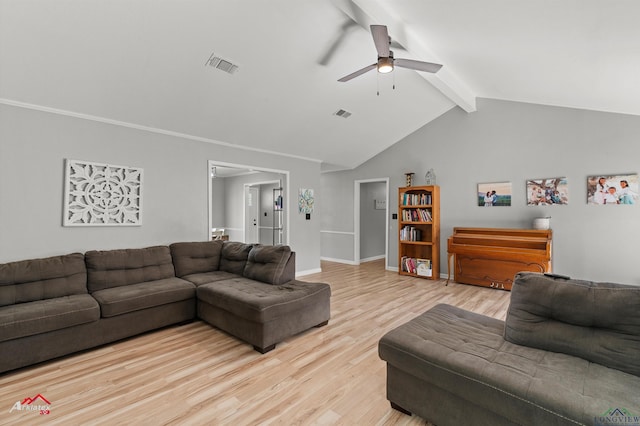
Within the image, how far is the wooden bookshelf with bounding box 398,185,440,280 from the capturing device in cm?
564

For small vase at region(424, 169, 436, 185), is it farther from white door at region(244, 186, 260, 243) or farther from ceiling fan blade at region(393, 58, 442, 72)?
white door at region(244, 186, 260, 243)

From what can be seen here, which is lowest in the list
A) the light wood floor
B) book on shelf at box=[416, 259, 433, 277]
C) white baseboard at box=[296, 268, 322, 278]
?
the light wood floor

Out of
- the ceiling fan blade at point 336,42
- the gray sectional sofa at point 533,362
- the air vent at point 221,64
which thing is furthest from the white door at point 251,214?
the gray sectional sofa at point 533,362

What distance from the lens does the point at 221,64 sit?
10.6 ft

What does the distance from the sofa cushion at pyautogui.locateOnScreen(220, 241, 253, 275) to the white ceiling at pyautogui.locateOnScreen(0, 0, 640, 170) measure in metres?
1.84

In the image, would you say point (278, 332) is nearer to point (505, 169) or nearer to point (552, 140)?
point (505, 169)

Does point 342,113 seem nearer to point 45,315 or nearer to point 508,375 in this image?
point 508,375

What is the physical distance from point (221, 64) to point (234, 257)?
2.47 meters

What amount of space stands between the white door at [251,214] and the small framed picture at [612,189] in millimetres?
6861

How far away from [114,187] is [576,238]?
680 cm

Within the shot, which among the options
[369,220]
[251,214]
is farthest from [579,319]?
[251,214]

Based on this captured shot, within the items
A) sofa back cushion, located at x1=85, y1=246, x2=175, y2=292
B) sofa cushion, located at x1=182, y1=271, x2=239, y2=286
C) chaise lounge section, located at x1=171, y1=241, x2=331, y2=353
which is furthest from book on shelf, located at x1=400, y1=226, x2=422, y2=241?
sofa back cushion, located at x1=85, y1=246, x2=175, y2=292

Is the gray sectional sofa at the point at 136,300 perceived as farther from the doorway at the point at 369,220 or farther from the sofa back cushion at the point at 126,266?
the doorway at the point at 369,220

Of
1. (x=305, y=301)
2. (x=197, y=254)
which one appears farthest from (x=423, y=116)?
(x=197, y=254)
